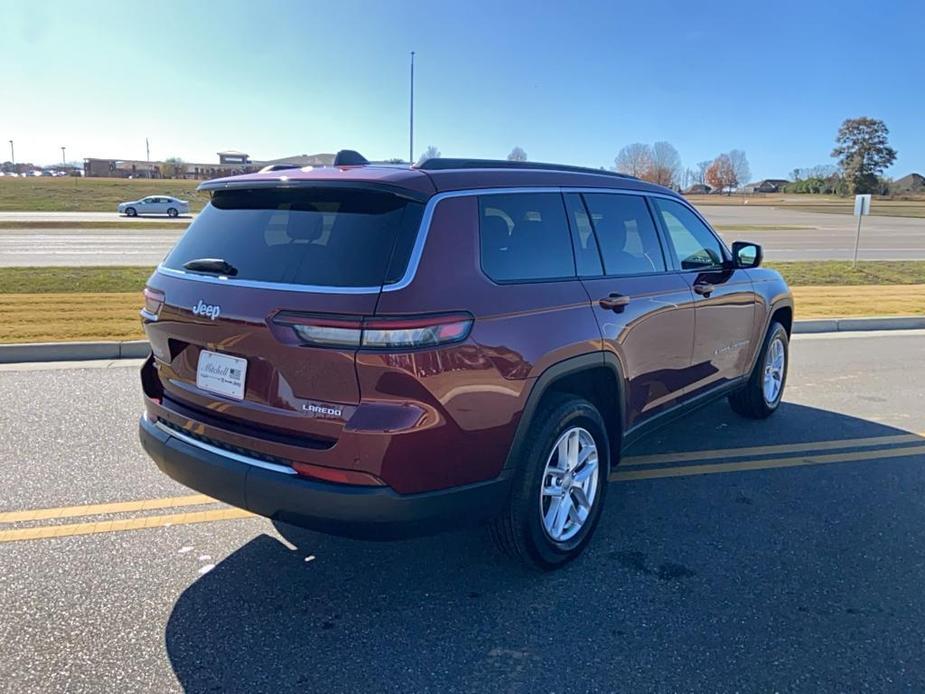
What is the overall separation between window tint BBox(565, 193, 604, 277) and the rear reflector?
1.52 metres

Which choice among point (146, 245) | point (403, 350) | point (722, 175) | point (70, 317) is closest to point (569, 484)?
point (403, 350)

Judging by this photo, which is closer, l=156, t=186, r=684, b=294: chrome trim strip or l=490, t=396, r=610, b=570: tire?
l=156, t=186, r=684, b=294: chrome trim strip

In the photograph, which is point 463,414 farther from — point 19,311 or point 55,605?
point 19,311

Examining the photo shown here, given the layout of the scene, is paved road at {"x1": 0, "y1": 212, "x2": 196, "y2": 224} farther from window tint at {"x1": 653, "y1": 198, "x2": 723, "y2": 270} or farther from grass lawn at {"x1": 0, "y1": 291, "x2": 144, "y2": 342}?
window tint at {"x1": 653, "y1": 198, "x2": 723, "y2": 270}

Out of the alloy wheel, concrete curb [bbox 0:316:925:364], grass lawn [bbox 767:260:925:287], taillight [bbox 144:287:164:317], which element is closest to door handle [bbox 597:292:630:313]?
the alloy wheel

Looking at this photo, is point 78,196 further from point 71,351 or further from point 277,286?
point 277,286

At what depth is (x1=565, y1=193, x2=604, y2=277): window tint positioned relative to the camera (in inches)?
139

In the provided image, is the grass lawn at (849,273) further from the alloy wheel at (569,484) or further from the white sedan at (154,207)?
the white sedan at (154,207)

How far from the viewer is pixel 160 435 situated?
127 inches

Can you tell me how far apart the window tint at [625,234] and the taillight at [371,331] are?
138cm

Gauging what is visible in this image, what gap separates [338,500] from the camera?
2629 mm

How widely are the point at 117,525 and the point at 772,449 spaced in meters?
4.33

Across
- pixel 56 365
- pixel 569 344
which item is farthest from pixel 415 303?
pixel 56 365

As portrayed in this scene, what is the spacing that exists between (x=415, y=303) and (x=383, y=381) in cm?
31
